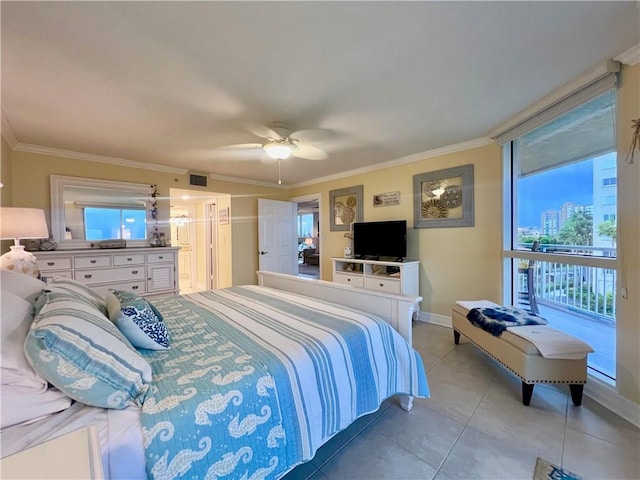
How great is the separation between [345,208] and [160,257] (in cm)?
302

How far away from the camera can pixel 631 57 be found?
5.56ft

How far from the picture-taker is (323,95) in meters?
2.10

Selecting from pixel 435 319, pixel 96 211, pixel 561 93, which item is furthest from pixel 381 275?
pixel 96 211

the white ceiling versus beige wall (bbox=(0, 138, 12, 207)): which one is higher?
the white ceiling

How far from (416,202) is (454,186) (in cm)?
53

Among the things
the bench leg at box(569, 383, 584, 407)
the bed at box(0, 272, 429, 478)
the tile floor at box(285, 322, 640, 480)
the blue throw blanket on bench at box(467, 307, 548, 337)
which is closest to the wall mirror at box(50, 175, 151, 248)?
the bed at box(0, 272, 429, 478)

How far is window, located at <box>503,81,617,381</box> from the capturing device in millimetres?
2039

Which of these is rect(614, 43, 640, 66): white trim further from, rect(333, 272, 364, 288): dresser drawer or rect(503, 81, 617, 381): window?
rect(333, 272, 364, 288): dresser drawer

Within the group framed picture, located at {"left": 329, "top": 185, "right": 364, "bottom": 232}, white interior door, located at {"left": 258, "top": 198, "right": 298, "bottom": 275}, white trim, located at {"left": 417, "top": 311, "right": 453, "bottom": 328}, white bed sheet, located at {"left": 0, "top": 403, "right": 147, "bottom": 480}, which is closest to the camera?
white bed sheet, located at {"left": 0, "top": 403, "right": 147, "bottom": 480}

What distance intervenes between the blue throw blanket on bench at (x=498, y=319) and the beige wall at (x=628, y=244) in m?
0.50

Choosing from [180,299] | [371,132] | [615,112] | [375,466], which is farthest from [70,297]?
[615,112]

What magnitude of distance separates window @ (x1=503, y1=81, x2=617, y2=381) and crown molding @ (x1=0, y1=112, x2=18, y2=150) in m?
4.79

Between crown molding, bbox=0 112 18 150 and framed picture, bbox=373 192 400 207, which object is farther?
framed picture, bbox=373 192 400 207

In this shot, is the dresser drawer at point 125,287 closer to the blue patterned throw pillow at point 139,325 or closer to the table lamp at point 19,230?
the table lamp at point 19,230
